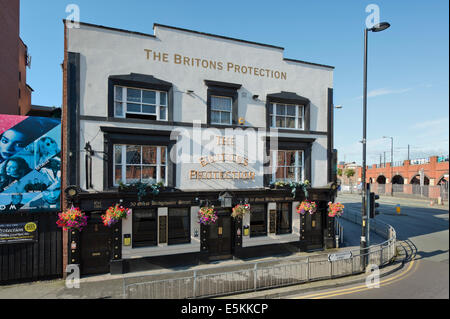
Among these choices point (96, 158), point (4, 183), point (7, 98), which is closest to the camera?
point (4, 183)

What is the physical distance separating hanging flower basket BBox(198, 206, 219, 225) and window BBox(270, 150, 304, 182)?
4.10m

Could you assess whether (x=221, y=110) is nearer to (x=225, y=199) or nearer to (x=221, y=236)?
(x=225, y=199)

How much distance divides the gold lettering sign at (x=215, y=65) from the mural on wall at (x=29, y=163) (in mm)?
5257

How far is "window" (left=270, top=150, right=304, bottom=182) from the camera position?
44.0 feet

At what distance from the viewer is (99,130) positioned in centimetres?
1040

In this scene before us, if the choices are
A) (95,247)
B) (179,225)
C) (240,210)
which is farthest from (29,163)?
(240,210)

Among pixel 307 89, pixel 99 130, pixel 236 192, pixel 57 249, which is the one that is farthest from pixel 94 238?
pixel 307 89

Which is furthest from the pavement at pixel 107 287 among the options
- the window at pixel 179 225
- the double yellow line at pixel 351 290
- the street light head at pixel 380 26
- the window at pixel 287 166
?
the street light head at pixel 380 26

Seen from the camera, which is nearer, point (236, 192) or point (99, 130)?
point (99, 130)

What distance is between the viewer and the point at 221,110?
12.5 meters

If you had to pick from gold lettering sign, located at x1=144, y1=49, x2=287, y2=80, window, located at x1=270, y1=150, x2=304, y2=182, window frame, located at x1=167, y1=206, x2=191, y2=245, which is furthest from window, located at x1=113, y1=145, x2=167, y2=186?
window, located at x1=270, y1=150, x2=304, y2=182
